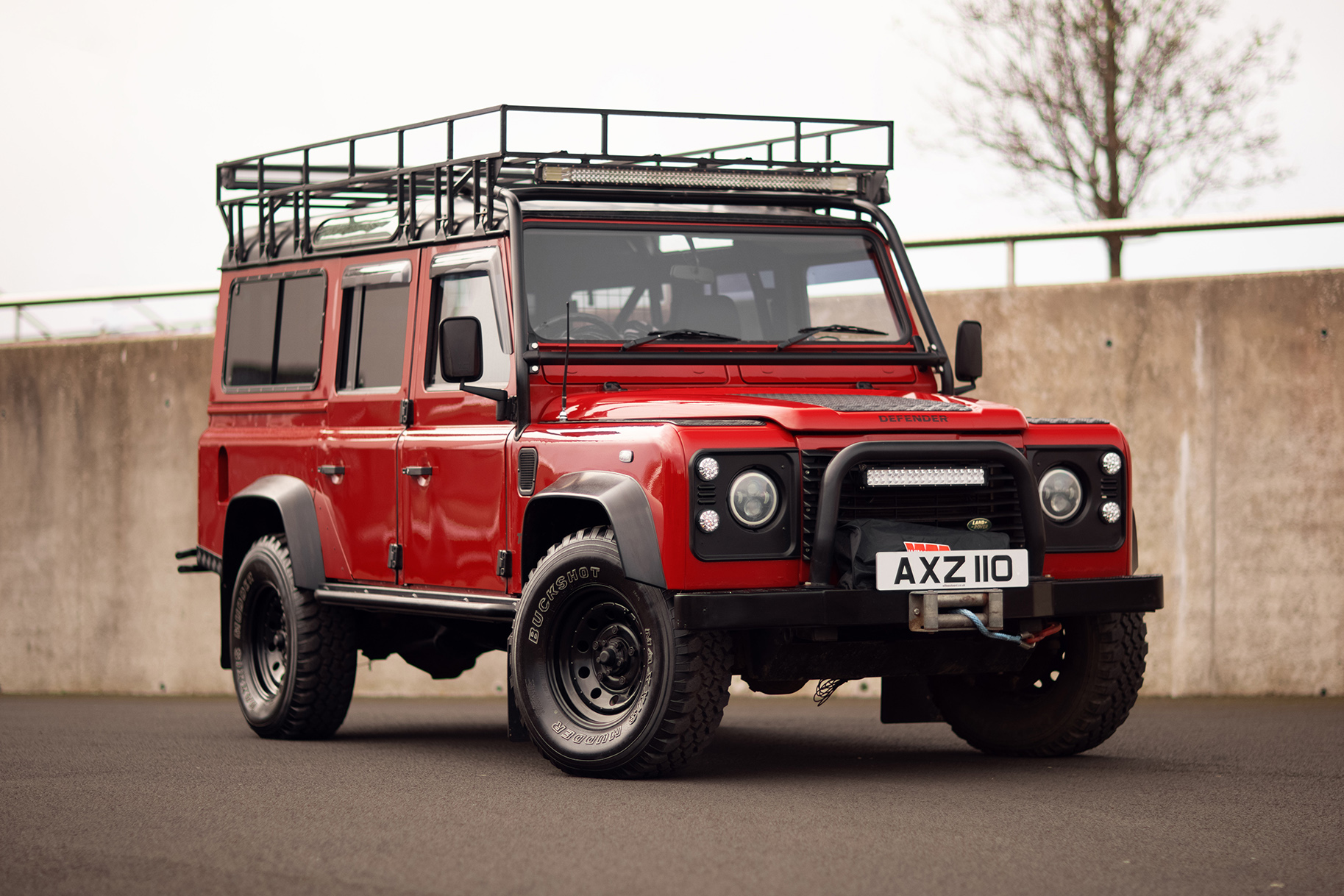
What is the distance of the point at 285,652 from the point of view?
32.3 feet

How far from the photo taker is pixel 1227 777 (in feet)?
25.9

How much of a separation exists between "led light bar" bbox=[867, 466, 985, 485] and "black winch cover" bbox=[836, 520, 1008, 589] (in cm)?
17

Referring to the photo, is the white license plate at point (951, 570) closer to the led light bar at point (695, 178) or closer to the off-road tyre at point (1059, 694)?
the off-road tyre at point (1059, 694)

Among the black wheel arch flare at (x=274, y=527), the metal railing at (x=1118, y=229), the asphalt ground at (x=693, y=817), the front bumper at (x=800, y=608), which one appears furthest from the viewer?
the metal railing at (x=1118, y=229)

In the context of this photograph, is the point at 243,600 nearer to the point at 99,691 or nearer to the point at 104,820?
the point at 104,820

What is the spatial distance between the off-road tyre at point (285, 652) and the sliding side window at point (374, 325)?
1125 millimetres

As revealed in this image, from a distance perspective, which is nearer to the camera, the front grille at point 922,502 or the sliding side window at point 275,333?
the front grille at point 922,502

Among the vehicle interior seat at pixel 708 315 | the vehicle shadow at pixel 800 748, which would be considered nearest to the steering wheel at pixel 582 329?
the vehicle interior seat at pixel 708 315

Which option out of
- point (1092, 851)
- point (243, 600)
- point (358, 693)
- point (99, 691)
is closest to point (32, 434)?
point (99, 691)

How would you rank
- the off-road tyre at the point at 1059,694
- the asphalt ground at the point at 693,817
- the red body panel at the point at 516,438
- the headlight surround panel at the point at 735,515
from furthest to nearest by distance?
the off-road tyre at the point at 1059,694, the red body panel at the point at 516,438, the headlight surround panel at the point at 735,515, the asphalt ground at the point at 693,817

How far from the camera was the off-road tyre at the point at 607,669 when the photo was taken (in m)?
7.10

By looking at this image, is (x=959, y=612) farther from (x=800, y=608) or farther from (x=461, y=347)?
(x=461, y=347)

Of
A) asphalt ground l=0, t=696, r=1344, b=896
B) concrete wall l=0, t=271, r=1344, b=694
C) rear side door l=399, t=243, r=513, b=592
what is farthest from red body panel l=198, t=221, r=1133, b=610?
concrete wall l=0, t=271, r=1344, b=694

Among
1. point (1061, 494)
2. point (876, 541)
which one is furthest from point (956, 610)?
point (1061, 494)
